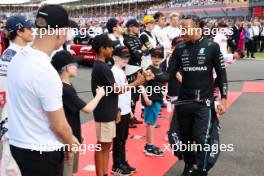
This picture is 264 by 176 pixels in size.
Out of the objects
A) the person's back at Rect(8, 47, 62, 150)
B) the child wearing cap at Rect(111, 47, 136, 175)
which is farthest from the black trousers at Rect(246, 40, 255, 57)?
the person's back at Rect(8, 47, 62, 150)

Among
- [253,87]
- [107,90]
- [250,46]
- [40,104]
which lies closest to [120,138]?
[107,90]

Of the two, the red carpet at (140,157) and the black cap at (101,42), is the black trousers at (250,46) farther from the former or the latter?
the black cap at (101,42)

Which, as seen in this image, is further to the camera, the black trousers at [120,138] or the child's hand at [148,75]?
the black trousers at [120,138]

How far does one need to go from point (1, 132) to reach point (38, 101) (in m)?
1.78

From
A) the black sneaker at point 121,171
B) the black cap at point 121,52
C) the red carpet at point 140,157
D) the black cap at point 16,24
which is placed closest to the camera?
the black cap at point 16,24

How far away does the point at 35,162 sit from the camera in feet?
8.23

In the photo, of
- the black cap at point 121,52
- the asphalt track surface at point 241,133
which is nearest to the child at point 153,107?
the asphalt track surface at point 241,133

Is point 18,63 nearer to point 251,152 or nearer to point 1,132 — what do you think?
point 1,132

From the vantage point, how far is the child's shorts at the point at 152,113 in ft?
18.4

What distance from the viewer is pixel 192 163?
16.0 ft

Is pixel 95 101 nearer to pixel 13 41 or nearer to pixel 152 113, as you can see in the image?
pixel 13 41

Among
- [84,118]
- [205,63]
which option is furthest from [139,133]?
[205,63]

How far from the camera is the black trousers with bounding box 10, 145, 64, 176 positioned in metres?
2.51

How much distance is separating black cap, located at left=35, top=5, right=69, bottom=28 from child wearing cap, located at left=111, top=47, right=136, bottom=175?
207 cm
